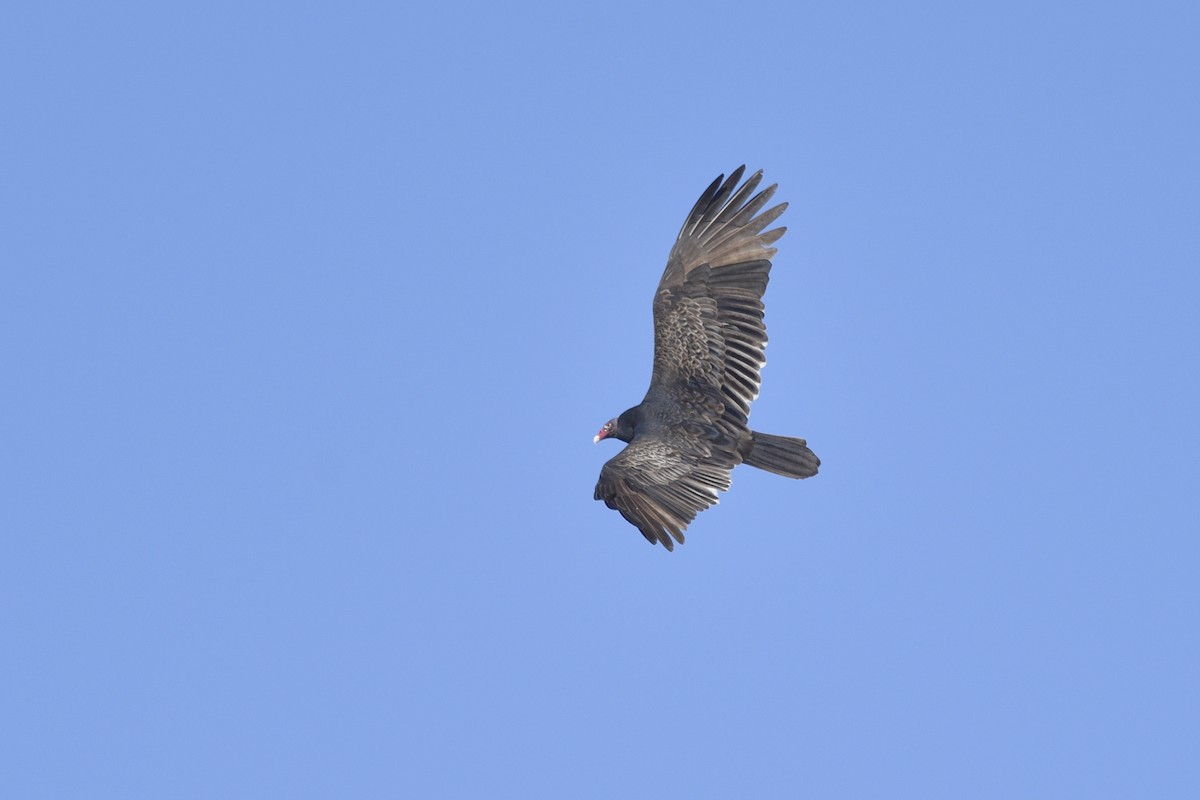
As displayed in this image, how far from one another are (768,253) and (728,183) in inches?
34.4

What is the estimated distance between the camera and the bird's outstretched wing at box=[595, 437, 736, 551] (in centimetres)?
1372

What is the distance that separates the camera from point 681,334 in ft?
50.2

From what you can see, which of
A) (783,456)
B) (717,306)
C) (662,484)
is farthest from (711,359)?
(662,484)

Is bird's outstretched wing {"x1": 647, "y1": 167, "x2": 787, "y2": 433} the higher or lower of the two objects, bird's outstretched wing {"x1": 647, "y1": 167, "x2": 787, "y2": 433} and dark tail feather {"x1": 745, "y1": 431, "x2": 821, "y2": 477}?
the higher

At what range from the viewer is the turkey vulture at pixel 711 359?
14625 mm

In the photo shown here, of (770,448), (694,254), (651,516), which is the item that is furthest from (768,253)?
(651,516)

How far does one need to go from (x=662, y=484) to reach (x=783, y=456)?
142 centimetres

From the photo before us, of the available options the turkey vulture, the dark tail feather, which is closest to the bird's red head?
the turkey vulture

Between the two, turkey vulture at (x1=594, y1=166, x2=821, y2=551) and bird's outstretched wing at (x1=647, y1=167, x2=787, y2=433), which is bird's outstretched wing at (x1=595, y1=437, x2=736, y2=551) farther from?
bird's outstretched wing at (x1=647, y1=167, x2=787, y2=433)

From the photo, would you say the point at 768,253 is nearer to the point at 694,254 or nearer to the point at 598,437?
the point at 694,254

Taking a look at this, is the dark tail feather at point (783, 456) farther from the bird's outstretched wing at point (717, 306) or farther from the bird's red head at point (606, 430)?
the bird's red head at point (606, 430)

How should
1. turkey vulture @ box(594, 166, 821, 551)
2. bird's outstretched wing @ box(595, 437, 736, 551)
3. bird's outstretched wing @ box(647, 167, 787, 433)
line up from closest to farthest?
bird's outstretched wing @ box(595, 437, 736, 551), turkey vulture @ box(594, 166, 821, 551), bird's outstretched wing @ box(647, 167, 787, 433)

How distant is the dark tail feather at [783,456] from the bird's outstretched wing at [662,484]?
355 mm

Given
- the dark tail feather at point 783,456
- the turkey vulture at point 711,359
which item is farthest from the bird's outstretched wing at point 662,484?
the dark tail feather at point 783,456
